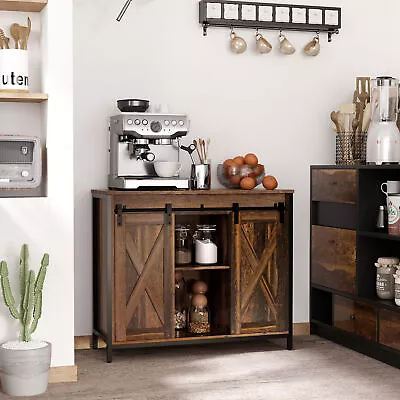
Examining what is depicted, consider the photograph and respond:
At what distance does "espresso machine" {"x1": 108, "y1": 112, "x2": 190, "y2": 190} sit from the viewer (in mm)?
4477

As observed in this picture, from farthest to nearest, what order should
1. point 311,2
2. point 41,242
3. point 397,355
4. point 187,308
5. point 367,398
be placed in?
point 311,2
point 187,308
point 397,355
point 41,242
point 367,398

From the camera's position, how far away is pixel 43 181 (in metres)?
4.22

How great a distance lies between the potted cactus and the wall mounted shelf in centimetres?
193

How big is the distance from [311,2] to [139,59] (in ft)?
3.93

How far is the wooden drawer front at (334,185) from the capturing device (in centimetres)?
463

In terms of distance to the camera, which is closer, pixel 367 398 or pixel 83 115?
→ pixel 367 398

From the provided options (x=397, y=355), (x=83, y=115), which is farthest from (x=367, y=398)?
(x=83, y=115)

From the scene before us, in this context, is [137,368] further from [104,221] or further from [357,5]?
[357,5]

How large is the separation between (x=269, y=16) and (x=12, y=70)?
1.81 metres

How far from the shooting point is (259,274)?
4.64 metres

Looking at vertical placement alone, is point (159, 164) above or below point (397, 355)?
above

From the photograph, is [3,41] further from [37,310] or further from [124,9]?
[37,310]

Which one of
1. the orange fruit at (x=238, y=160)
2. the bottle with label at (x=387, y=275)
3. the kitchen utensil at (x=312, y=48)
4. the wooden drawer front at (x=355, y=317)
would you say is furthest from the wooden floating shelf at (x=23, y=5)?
the wooden drawer front at (x=355, y=317)

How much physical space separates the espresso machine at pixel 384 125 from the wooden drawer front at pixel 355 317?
2.75 ft
